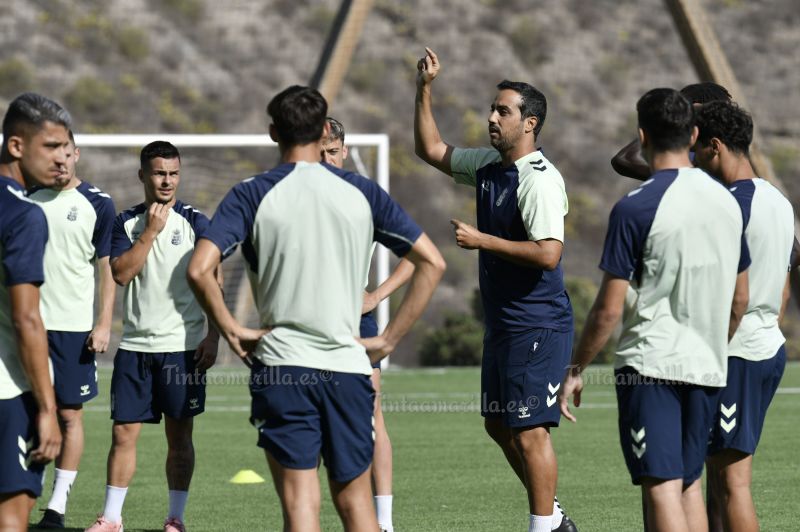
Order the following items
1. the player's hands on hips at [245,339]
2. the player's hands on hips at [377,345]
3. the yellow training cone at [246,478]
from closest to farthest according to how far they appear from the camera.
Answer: the player's hands on hips at [245,339] < the player's hands on hips at [377,345] < the yellow training cone at [246,478]

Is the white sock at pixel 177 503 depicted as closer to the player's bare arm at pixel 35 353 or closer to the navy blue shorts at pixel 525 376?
the navy blue shorts at pixel 525 376

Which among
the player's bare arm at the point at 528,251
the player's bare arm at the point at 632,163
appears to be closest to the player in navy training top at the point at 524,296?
the player's bare arm at the point at 528,251

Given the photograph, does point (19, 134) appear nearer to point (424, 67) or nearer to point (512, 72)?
point (424, 67)

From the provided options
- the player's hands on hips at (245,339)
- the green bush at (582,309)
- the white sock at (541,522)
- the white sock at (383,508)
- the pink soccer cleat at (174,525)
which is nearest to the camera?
the player's hands on hips at (245,339)

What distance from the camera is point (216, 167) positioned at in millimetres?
35219

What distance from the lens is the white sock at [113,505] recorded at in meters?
6.98

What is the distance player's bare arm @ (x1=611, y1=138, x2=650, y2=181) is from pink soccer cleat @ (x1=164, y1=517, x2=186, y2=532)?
116 inches

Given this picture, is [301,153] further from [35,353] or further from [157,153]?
[157,153]

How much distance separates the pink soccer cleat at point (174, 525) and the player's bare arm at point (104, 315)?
3.46ft

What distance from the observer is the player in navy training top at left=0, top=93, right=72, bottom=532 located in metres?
4.35

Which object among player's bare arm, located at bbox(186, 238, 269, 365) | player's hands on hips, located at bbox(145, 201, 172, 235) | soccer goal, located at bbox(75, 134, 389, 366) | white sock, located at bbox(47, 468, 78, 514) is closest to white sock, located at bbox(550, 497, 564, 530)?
player's bare arm, located at bbox(186, 238, 269, 365)

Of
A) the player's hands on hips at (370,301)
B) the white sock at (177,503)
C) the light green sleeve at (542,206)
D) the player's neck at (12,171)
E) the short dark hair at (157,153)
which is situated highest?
the short dark hair at (157,153)

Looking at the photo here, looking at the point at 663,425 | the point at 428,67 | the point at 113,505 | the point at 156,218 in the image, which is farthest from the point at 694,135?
the point at 113,505

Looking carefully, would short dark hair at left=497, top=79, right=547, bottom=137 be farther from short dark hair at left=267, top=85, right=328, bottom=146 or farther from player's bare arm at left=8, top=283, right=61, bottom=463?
player's bare arm at left=8, top=283, right=61, bottom=463
